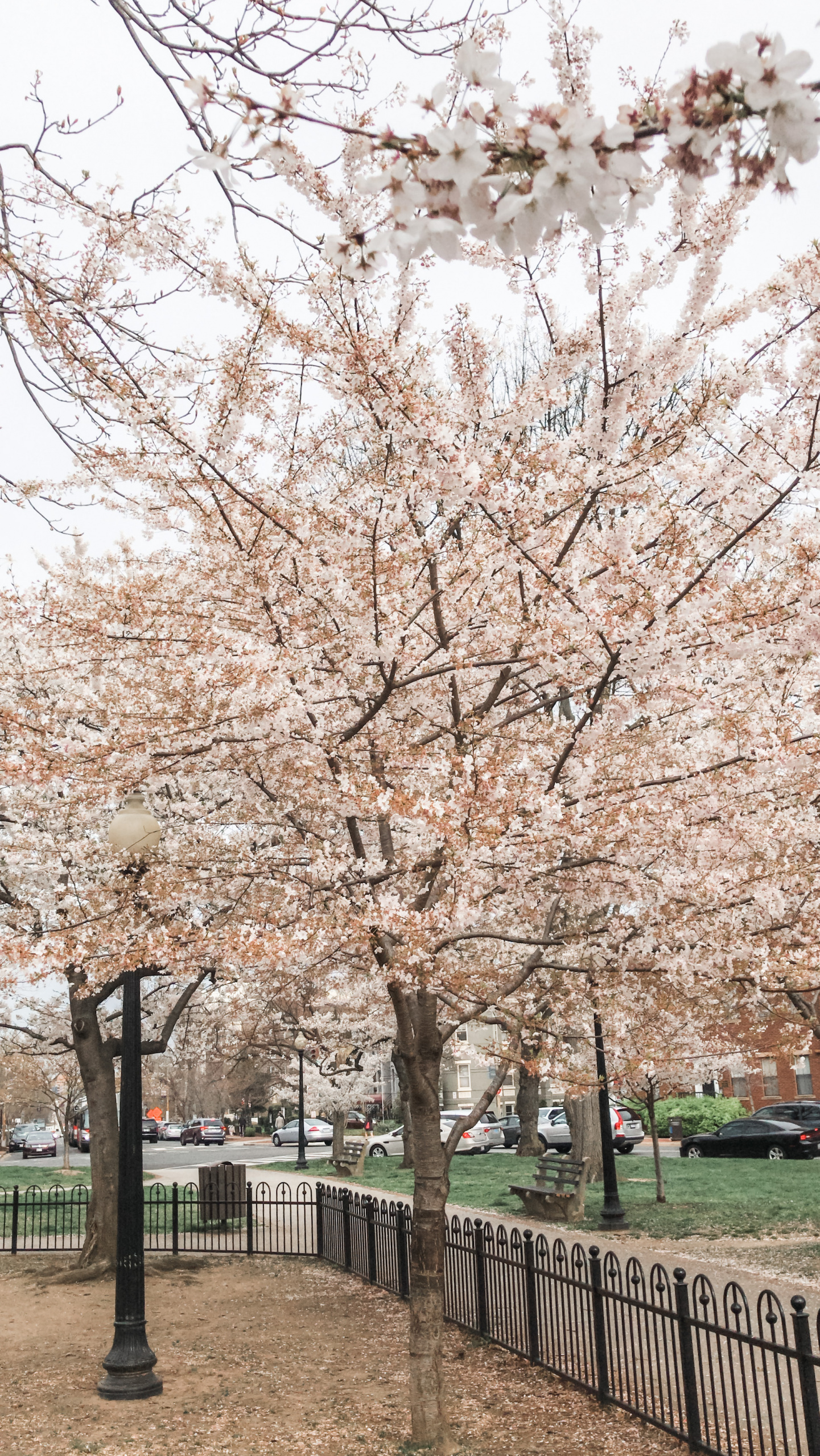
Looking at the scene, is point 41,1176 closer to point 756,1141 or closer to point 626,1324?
point 756,1141

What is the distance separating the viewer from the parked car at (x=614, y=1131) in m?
29.4

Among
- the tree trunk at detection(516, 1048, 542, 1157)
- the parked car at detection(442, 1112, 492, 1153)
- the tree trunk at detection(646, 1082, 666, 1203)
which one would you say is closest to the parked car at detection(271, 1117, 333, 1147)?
the parked car at detection(442, 1112, 492, 1153)

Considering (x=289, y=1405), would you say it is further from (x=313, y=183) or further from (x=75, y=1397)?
(x=313, y=183)

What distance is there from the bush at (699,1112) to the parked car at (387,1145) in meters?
8.60

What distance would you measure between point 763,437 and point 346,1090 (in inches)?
Answer: 1024

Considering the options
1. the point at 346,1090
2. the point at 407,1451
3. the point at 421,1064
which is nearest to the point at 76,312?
the point at 421,1064

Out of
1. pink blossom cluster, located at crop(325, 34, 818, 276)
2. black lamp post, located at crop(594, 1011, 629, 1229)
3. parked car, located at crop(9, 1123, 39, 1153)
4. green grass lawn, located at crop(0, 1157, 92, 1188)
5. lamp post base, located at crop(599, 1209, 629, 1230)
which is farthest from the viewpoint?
parked car, located at crop(9, 1123, 39, 1153)

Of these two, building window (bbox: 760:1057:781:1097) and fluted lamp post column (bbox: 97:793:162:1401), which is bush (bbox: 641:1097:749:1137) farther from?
fluted lamp post column (bbox: 97:793:162:1401)

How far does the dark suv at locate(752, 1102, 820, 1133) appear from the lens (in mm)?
28859

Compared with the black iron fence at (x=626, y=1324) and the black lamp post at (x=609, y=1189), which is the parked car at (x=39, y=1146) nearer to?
the black iron fence at (x=626, y=1324)

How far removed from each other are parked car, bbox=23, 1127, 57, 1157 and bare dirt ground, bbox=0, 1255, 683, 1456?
34.7 meters

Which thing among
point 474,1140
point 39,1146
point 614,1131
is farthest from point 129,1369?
point 39,1146

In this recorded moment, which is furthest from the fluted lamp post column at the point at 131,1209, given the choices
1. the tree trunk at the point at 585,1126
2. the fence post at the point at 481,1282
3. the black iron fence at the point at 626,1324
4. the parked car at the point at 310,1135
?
the parked car at the point at 310,1135

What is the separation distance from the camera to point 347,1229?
11.3 metres
